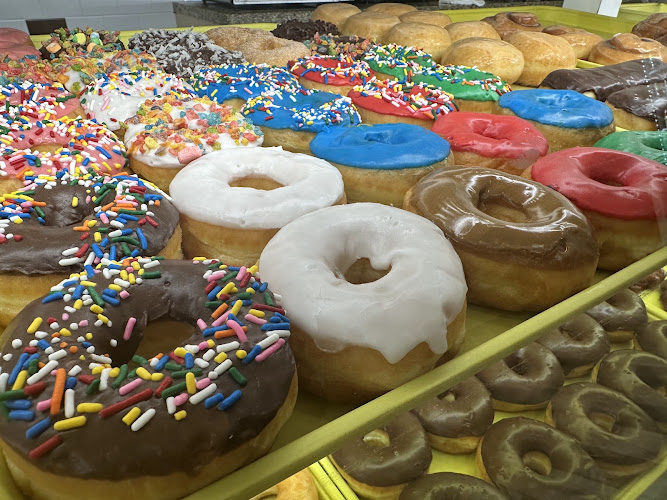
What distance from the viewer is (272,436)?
1.14 meters

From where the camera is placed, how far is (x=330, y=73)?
3328 millimetres

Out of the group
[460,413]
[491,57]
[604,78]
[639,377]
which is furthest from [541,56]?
[460,413]

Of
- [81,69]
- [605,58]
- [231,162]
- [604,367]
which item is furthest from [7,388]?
[605,58]

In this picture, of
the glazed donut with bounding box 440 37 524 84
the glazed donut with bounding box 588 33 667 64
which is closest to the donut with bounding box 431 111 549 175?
the glazed donut with bounding box 440 37 524 84

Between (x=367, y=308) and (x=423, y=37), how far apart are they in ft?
11.3

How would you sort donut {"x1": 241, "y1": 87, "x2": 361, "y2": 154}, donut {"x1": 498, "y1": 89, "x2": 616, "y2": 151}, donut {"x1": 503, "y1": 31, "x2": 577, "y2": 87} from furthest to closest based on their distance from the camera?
donut {"x1": 503, "y1": 31, "x2": 577, "y2": 87}
donut {"x1": 498, "y1": 89, "x2": 616, "y2": 151}
donut {"x1": 241, "y1": 87, "x2": 361, "y2": 154}

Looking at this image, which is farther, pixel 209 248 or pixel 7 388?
pixel 209 248

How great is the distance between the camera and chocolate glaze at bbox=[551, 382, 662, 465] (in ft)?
5.52

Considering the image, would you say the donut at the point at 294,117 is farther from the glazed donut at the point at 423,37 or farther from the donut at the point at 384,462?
the glazed donut at the point at 423,37

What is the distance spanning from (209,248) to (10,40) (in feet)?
9.12

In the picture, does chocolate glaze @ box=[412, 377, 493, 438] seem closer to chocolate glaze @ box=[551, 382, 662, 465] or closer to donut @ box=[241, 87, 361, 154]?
chocolate glaze @ box=[551, 382, 662, 465]

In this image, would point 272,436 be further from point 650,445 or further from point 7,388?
point 650,445

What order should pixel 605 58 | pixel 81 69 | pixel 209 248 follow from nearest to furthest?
1. pixel 209 248
2. pixel 81 69
3. pixel 605 58

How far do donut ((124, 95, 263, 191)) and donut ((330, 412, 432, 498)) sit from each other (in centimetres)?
135
